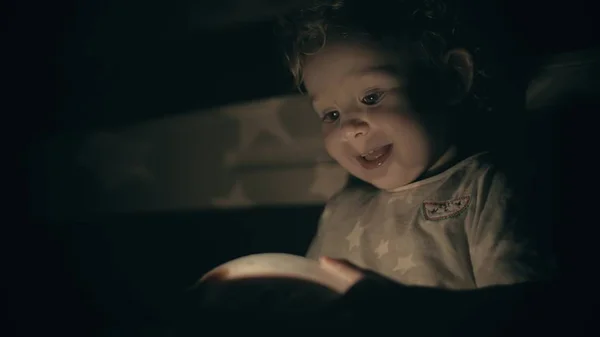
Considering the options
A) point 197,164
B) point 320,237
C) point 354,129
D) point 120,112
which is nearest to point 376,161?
point 354,129

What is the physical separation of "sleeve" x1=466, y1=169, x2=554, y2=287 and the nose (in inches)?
5.9

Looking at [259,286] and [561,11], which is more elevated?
[561,11]

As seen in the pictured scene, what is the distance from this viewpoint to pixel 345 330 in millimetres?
541

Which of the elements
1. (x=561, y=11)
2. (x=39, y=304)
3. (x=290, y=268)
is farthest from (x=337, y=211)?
(x=39, y=304)

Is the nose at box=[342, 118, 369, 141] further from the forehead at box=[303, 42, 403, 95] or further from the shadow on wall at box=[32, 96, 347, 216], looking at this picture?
the shadow on wall at box=[32, 96, 347, 216]

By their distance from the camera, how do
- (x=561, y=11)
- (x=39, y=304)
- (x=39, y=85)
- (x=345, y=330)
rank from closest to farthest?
(x=345, y=330) < (x=561, y=11) < (x=39, y=304) < (x=39, y=85)

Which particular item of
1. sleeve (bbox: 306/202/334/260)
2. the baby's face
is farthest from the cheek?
sleeve (bbox: 306/202/334/260)

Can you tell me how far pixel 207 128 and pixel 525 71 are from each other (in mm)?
533

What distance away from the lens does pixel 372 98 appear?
70cm

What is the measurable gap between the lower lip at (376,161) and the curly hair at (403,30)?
0.38 feet

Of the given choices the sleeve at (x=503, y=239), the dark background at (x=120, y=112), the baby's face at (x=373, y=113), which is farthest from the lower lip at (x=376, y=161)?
the dark background at (x=120, y=112)

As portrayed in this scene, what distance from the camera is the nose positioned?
69 cm

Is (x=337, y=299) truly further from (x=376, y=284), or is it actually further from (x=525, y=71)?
(x=525, y=71)

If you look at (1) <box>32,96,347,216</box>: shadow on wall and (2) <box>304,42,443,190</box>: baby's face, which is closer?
(2) <box>304,42,443,190</box>: baby's face
